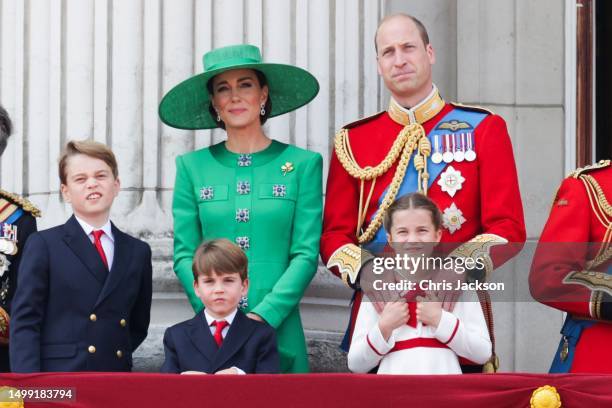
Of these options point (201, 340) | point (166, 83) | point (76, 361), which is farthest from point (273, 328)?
point (166, 83)

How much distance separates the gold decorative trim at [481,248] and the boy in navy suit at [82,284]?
1.12 meters

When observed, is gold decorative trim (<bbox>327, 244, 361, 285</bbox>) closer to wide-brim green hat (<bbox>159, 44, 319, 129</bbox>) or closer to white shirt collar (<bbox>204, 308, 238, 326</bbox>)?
white shirt collar (<bbox>204, 308, 238, 326</bbox>)

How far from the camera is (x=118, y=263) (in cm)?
510

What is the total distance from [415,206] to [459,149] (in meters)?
0.46

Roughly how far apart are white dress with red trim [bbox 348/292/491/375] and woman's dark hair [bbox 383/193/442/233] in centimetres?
26

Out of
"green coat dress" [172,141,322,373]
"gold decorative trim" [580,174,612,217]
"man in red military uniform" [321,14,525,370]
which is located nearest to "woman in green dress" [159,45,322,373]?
"green coat dress" [172,141,322,373]

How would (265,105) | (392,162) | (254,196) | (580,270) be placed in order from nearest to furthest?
(580,270) < (392,162) < (254,196) < (265,105)

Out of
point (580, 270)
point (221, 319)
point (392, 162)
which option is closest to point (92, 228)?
point (221, 319)

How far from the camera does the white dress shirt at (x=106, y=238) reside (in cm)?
512

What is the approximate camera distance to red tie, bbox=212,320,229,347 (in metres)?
4.86

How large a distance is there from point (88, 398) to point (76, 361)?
2.00ft

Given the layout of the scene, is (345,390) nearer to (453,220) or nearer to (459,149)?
(453,220)

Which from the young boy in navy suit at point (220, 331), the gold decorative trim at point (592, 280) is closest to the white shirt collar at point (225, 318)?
the young boy in navy suit at point (220, 331)

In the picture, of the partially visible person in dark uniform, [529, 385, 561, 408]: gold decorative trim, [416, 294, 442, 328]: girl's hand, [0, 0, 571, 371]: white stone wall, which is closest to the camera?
[529, 385, 561, 408]: gold decorative trim
